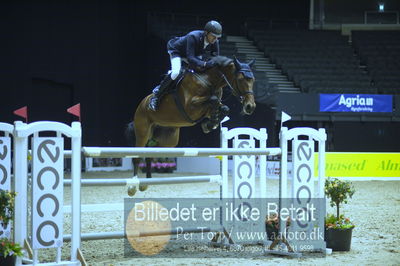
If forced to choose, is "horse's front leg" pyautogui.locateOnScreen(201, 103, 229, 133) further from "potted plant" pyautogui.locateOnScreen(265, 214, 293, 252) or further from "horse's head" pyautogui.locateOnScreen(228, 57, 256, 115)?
Answer: "potted plant" pyautogui.locateOnScreen(265, 214, 293, 252)

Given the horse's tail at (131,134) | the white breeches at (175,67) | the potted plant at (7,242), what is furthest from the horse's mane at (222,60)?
the potted plant at (7,242)

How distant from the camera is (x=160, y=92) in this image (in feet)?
19.5

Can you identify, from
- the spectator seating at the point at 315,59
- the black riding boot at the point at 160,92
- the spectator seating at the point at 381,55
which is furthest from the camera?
the spectator seating at the point at 381,55

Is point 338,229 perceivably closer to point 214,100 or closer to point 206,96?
point 214,100

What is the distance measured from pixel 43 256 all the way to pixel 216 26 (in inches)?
106

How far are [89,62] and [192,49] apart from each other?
10533 mm

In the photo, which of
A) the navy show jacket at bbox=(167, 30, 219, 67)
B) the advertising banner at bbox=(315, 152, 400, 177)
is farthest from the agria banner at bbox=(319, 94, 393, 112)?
the navy show jacket at bbox=(167, 30, 219, 67)

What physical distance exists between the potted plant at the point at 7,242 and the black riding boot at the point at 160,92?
2599mm

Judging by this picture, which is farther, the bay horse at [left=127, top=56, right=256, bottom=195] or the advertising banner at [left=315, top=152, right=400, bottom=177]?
the advertising banner at [left=315, top=152, right=400, bottom=177]

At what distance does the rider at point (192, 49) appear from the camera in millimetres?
5559

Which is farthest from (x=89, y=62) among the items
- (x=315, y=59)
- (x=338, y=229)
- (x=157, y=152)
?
(x=157, y=152)

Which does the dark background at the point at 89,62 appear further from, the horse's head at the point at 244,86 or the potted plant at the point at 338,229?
the potted plant at the point at 338,229

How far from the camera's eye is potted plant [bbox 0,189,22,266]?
3424 millimetres

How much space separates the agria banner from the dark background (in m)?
0.57
